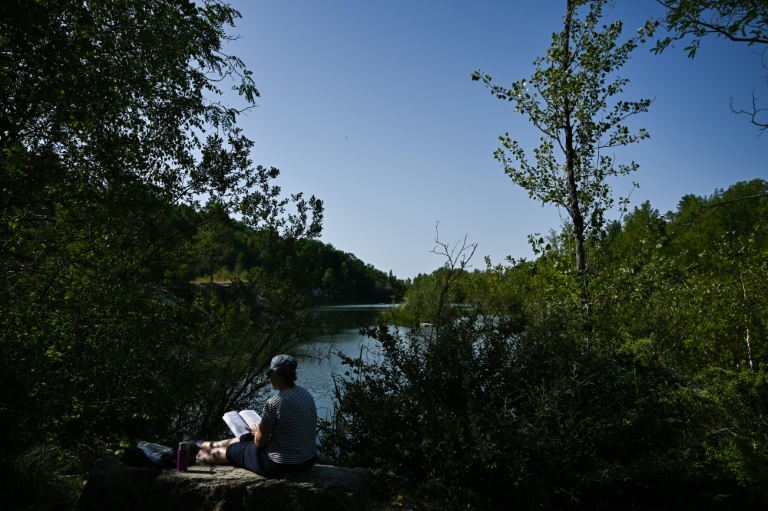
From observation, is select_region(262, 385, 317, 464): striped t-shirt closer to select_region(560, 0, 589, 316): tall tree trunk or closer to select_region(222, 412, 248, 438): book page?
select_region(222, 412, 248, 438): book page

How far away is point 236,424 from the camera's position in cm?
496

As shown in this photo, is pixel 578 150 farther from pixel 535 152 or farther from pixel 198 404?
pixel 198 404

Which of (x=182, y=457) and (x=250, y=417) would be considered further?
(x=250, y=417)

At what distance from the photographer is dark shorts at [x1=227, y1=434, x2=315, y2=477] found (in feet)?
14.2

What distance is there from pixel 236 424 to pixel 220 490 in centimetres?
76

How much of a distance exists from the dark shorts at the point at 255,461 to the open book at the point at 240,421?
4.8 inches

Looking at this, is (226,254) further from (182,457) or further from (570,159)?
(570,159)

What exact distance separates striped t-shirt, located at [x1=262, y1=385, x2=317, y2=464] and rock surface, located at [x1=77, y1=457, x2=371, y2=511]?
0.17 meters

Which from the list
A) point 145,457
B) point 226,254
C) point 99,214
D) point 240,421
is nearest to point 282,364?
point 240,421

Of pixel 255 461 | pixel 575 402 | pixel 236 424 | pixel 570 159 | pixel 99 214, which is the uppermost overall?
pixel 570 159

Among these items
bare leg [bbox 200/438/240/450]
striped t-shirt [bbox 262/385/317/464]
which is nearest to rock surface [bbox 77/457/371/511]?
striped t-shirt [bbox 262/385/317/464]

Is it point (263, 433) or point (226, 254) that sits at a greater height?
point (226, 254)

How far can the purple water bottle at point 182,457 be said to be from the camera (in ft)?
14.9

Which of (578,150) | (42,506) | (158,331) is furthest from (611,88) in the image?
(42,506)
